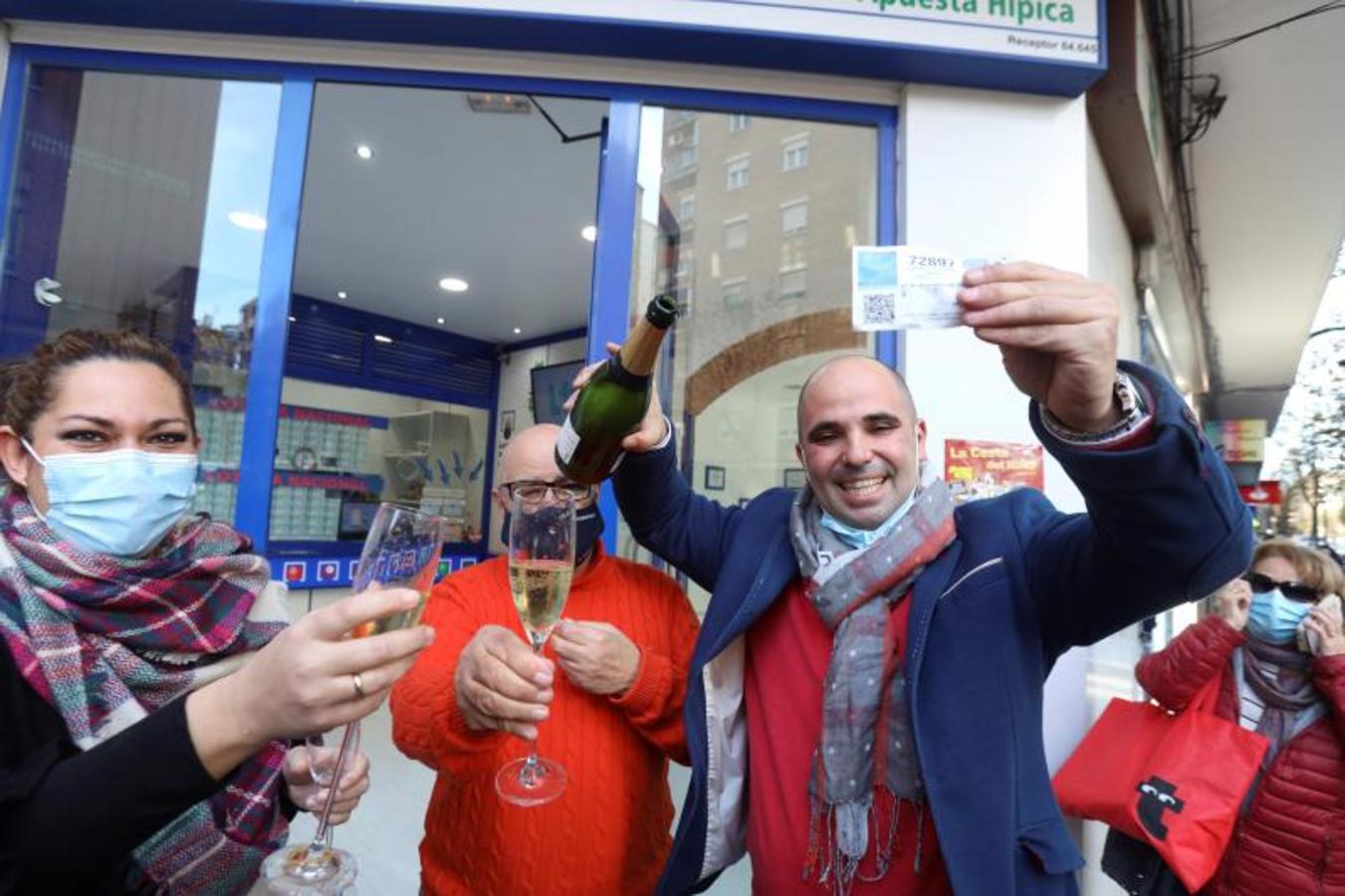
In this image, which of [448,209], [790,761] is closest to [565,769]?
[790,761]

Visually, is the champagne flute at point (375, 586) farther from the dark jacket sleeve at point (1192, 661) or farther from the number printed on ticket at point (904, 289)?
the dark jacket sleeve at point (1192, 661)

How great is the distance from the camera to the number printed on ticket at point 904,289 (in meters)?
1.01

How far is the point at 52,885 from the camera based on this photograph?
787 millimetres

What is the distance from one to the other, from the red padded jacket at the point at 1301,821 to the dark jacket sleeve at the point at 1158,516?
1.52 meters

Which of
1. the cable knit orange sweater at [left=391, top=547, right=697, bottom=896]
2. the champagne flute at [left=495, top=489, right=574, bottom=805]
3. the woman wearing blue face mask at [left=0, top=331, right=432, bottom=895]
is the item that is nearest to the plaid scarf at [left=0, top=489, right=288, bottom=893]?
the woman wearing blue face mask at [left=0, top=331, right=432, bottom=895]

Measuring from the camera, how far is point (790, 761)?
4.25 ft

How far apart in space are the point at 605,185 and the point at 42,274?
7.18 feet

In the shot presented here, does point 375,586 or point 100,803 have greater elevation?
point 375,586

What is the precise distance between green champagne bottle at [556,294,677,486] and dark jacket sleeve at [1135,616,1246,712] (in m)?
2.03

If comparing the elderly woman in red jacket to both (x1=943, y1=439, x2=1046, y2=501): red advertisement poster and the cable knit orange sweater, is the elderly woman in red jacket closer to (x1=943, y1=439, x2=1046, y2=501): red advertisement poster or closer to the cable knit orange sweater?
(x1=943, y1=439, x2=1046, y2=501): red advertisement poster

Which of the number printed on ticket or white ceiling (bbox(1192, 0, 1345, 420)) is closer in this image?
the number printed on ticket

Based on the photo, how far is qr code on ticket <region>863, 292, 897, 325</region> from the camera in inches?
39.6

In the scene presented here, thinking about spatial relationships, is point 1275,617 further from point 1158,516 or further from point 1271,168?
point 1271,168

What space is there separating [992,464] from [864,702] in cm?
152
